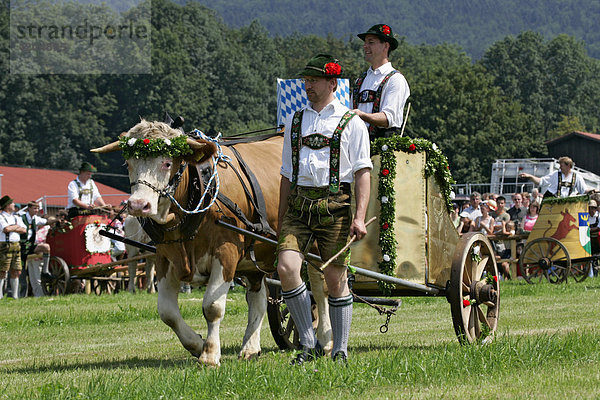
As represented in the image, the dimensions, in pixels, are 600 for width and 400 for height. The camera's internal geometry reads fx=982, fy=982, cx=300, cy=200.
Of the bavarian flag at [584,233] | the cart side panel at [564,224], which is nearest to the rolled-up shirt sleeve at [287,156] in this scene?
the cart side panel at [564,224]

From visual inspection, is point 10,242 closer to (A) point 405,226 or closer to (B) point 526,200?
(B) point 526,200

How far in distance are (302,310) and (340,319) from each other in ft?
0.96

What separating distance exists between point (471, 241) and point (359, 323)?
3.39 metres

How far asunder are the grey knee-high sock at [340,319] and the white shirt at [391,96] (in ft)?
6.16

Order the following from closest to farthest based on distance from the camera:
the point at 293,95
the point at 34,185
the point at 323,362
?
the point at 323,362 → the point at 293,95 → the point at 34,185

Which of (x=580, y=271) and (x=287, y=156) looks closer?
(x=287, y=156)

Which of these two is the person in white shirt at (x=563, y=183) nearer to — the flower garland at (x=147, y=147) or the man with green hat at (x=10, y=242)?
the man with green hat at (x=10, y=242)

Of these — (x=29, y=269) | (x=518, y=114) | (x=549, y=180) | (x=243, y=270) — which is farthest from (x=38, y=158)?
(x=243, y=270)

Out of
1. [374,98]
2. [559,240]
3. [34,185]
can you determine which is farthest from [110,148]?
[34,185]

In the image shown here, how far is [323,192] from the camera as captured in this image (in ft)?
24.0

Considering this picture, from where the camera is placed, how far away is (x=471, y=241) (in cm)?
909

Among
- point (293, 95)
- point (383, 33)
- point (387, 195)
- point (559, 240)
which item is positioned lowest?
point (559, 240)

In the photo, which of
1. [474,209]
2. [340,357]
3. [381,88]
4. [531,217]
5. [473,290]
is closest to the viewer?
[340,357]

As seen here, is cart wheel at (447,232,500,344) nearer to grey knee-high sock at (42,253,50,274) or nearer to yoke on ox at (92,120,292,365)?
yoke on ox at (92,120,292,365)
